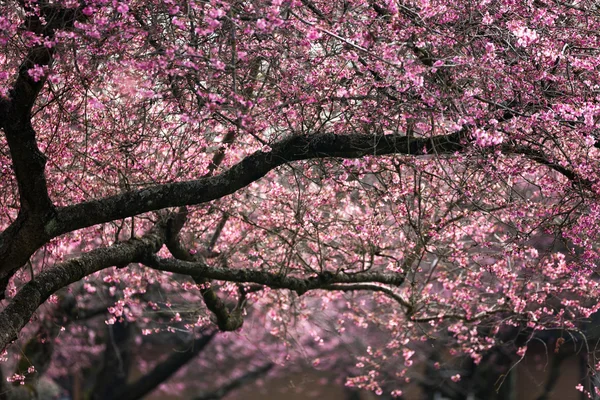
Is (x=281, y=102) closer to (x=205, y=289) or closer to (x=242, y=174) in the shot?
(x=242, y=174)

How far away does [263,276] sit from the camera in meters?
9.27

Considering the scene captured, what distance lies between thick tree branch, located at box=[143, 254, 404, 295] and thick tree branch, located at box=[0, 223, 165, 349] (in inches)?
19.1

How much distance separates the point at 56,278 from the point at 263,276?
2.95m

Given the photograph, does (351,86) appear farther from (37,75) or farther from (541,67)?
(37,75)

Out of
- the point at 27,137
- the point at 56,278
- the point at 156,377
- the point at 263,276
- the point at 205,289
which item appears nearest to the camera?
the point at 27,137

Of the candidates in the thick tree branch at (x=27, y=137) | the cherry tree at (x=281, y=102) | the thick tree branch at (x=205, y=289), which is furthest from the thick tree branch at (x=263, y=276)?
the thick tree branch at (x=27, y=137)

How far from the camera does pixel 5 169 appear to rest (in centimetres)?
772

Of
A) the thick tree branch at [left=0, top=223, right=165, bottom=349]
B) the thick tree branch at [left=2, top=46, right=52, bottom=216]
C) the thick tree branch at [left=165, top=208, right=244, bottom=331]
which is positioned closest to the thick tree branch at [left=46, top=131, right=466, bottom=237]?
the thick tree branch at [left=2, top=46, right=52, bottom=216]

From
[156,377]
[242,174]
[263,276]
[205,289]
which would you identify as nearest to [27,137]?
[242,174]

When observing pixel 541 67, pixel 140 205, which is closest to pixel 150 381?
pixel 140 205

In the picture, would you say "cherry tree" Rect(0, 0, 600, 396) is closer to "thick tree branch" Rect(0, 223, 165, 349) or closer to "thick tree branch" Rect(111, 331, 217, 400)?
"thick tree branch" Rect(0, 223, 165, 349)

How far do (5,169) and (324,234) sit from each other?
4.06 metres

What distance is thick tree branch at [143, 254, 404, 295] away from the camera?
8672mm

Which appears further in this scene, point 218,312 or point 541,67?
point 218,312
